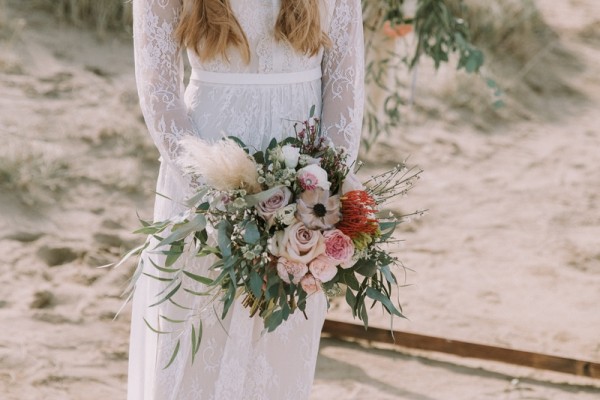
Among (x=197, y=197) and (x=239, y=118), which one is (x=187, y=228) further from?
(x=239, y=118)

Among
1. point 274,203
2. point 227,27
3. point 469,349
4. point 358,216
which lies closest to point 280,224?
point 274,203

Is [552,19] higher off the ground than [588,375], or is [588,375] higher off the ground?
[552,19]

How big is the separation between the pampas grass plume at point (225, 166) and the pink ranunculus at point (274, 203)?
0.04 meters

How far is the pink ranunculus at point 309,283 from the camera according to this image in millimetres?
1982

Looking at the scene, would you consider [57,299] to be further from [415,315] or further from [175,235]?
[175,235]

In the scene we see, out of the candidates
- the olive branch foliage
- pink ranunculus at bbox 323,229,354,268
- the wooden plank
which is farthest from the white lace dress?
the olive branch foliage

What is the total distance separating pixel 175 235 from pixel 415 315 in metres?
2.43

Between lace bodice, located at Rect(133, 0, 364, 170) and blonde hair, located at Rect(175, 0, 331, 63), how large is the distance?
34mm

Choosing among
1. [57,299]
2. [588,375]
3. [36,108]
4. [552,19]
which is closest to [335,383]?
[588,375]

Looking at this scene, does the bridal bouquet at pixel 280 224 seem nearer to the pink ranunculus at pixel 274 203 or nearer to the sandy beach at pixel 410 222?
the pink ranunculus at pixel 274 203

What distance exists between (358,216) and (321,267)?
137 mm

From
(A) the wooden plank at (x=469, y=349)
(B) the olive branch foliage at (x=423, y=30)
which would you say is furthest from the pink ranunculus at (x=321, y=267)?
(B) the olive branch foliage at (x=423, y=30)

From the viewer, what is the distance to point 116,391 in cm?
351

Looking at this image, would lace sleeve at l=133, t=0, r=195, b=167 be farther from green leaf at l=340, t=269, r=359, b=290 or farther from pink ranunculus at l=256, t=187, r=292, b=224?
green leaf at l=340, t=269, r=359, b=290
